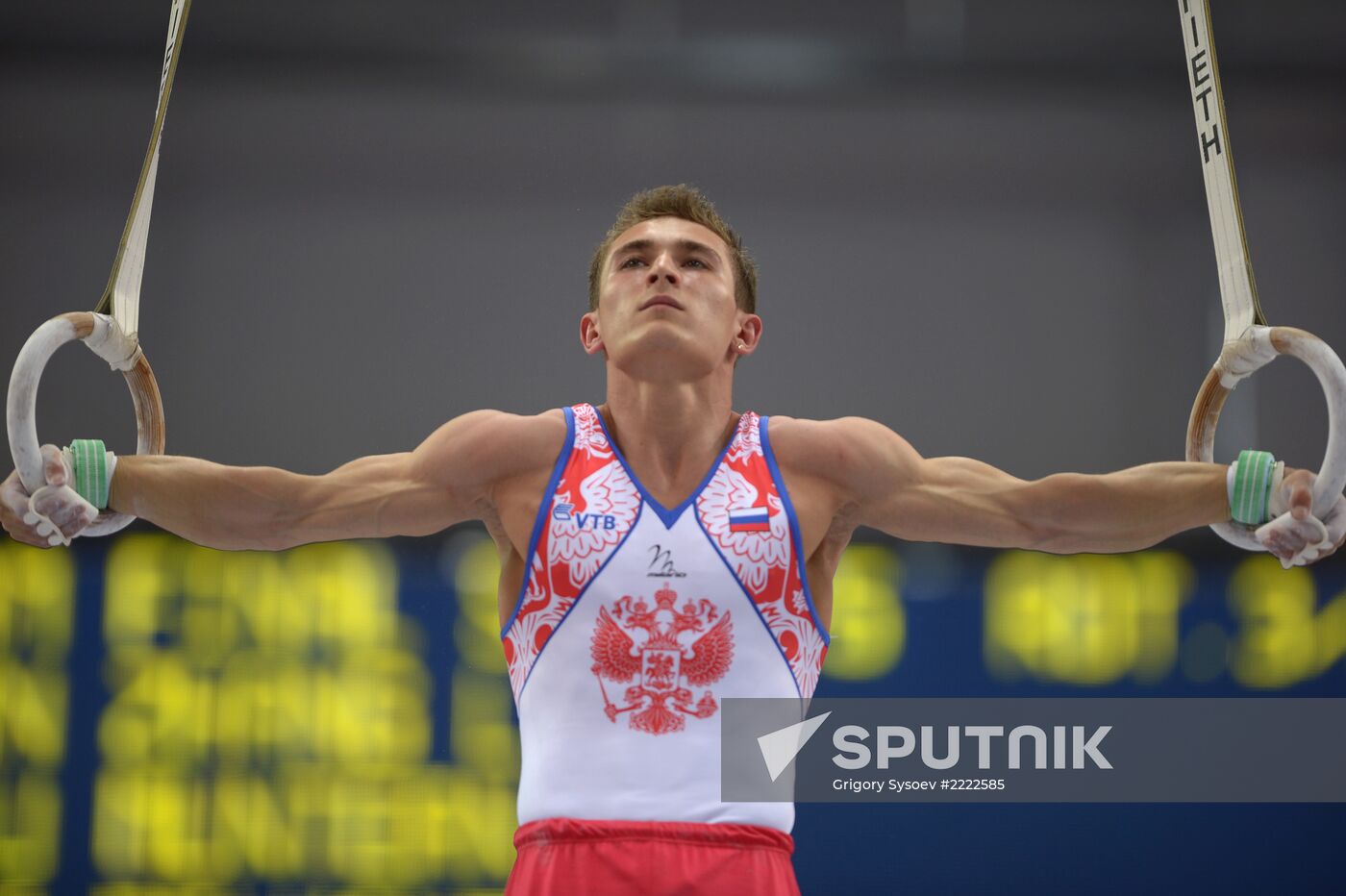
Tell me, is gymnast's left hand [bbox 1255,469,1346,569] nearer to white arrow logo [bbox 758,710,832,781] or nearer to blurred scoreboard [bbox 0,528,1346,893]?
white arrow logo [bbox 758,710,832,781]

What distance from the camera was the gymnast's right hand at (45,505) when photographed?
8.50 ft

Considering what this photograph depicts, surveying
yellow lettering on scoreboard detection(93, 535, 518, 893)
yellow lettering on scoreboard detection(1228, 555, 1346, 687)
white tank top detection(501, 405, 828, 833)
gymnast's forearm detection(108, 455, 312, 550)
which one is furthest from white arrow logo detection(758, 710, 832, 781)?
yellow lettering on scoreboard detection(1228, 555, 1346, 687)

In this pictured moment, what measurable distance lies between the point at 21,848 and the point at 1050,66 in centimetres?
478

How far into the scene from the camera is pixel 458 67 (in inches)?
225

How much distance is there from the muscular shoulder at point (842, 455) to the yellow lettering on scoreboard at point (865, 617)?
1884 mm

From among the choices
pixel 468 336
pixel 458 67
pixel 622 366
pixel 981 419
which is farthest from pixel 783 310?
pixel 622 366

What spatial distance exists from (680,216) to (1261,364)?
124cm

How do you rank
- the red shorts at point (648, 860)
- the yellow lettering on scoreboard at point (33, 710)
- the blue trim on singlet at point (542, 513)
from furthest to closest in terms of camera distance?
1. the yellow lettering on scoreboard at point (33, 710)
2. the blue trim on singlet at point (542, 513)
3. the red shorts at point (648, 860)

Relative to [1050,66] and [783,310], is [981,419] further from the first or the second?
[1050,66]

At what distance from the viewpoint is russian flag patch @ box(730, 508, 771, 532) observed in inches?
108

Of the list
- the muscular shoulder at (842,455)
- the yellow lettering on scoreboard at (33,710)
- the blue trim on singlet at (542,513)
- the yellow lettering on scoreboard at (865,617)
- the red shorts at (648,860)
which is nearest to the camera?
the red shorts at (648,860)

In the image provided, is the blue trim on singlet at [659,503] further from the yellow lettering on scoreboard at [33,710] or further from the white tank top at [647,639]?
the yellow lettering on scoreboard at [33,710]

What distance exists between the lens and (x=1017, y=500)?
2.84 m

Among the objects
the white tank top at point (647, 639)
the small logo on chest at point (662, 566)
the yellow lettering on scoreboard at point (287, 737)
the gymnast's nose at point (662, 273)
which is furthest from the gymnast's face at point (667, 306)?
the yellow lettering on scoreboard at point (287, 737)
